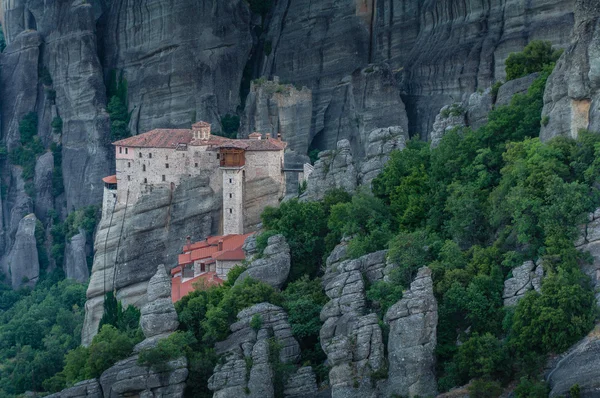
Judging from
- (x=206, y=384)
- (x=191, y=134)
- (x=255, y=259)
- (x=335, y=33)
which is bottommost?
(x=206, y=384)

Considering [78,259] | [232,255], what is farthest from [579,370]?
[78,259]

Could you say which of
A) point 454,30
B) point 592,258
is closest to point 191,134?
point 454,30

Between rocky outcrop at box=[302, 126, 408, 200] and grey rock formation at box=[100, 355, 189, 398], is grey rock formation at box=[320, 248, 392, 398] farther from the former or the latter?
rocky outcrop at box=[302, 126, 408, 200]

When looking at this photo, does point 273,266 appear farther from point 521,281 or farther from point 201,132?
point 201,132

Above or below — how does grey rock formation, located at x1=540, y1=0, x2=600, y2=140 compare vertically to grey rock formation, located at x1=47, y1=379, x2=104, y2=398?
above

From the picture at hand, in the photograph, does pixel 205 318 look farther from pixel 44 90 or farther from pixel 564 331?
pixel 44 90

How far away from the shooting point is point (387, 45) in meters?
88.1

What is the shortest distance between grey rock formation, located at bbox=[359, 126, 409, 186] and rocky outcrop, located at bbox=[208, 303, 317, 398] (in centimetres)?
865

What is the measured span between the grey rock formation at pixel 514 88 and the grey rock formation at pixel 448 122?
59.6 inches

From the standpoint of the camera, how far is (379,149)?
67250 mm

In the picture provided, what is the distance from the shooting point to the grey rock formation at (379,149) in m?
66.8

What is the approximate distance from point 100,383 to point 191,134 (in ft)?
64.8

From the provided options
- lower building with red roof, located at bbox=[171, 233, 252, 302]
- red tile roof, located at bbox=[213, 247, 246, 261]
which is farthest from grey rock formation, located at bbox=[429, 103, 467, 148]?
red tile roof, located at bbox=[213, 247, 246, 261]

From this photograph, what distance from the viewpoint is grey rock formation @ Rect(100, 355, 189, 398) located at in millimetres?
58750
